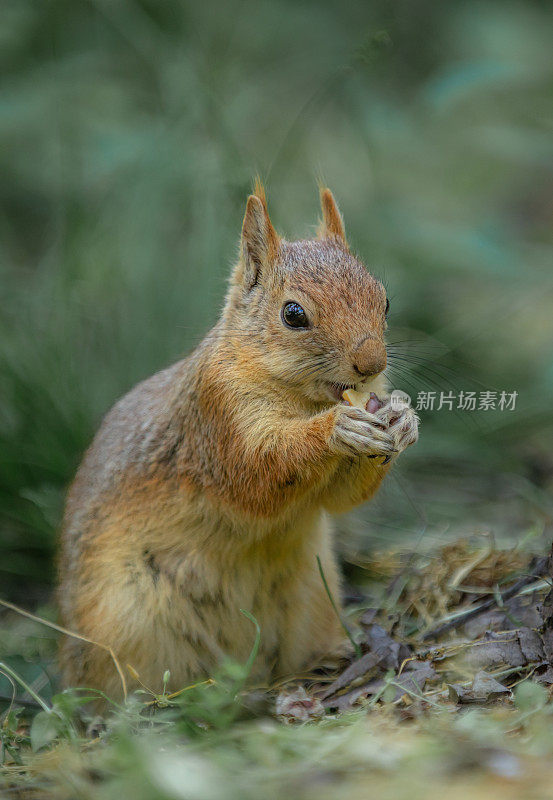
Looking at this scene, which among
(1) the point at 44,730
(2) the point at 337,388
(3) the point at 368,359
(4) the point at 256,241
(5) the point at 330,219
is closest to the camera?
(1) the point at 44,730

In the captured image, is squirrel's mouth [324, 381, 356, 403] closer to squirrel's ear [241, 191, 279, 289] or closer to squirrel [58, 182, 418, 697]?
squirrel [58, 182, 418, 697]

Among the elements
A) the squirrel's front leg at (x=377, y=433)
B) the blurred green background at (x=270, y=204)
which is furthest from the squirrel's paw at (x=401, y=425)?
the blurred green background at (x=270, y=204)

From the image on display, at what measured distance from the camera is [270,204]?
488 centimetres

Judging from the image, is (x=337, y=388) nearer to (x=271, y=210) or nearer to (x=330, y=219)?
(x=330, y=219)

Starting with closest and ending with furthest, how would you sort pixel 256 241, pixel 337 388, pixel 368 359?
pixel 368 359, pixel 337 388, pixel 256 241

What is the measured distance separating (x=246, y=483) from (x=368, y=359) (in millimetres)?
548

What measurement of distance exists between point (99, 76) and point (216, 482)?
13.3 feet

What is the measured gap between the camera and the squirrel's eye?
9.49 feet

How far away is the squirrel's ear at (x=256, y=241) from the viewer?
3189 mm

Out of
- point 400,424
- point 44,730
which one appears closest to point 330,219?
point 400,424

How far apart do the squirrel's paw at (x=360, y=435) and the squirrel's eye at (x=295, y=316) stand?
31 cm

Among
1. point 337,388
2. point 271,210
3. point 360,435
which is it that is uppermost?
point 271,210

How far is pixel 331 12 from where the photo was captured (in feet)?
21.4

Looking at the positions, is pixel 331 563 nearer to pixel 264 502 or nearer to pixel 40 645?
pixel 264 502
